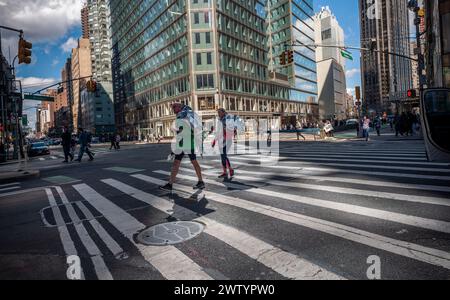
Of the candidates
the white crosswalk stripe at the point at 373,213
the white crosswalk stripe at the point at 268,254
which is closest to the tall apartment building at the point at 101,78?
the white crosswalk stripe at the point at 373,213

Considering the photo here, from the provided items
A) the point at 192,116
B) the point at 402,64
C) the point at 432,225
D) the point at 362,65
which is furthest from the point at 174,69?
the point at 362,65

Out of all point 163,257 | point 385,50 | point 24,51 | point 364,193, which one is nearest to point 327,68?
point 385,50

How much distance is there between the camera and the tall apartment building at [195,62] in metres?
52.5

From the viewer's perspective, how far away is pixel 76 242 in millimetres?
4059

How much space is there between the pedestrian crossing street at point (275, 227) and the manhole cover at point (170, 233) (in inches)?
4.8

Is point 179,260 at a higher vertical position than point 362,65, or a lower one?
lower

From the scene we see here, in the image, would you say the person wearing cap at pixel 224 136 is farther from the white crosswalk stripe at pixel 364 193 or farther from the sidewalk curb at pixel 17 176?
the sidewalk curb at pixel 17 176

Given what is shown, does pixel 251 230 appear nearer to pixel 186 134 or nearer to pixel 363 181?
pixel 186 134

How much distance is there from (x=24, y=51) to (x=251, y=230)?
50.4 ft

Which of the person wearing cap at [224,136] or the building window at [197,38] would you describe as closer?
the person wearing cap at [224,136]
